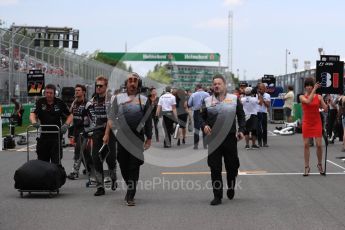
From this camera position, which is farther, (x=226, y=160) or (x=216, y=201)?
(x=226, y=160)

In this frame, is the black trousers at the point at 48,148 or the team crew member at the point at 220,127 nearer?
the team crew member at the point at 220,127

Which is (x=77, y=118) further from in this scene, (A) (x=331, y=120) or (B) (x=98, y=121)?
(A) (x=331, y=120)

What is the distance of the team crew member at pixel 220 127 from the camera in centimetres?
966

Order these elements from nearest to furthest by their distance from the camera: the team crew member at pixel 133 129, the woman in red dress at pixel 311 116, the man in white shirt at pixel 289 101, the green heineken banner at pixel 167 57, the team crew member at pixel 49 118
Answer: the team crew member at pixel 133 129 → the team crew member at pixel 49 118 → the woman in red dress at pixel 311 116 → the man in white shirt at pixel 289 101 → the green heineken banner at pixel 167 57

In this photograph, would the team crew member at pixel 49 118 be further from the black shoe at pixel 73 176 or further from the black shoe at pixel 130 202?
the black shoe at pixel 130 202

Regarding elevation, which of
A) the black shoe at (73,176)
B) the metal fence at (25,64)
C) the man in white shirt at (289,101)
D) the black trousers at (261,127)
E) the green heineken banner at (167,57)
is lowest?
the black shoe at (73,176)

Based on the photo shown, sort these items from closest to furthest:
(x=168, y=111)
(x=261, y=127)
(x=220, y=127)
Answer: (x=220, y=127) < (x=261, y=127) < (x=168, y=111)

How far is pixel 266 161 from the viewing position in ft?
51.2

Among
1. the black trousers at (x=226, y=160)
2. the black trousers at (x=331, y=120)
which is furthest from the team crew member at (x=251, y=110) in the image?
the black trousers at (x=226, y=160)

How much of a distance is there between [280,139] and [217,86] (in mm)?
14130

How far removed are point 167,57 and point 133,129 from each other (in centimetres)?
7500

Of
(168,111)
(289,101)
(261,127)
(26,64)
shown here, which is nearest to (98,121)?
(168,111)

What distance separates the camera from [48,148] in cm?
1134

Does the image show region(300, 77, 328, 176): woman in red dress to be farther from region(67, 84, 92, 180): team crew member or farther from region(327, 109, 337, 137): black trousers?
region(327, 109, 337, 137): black trousers
